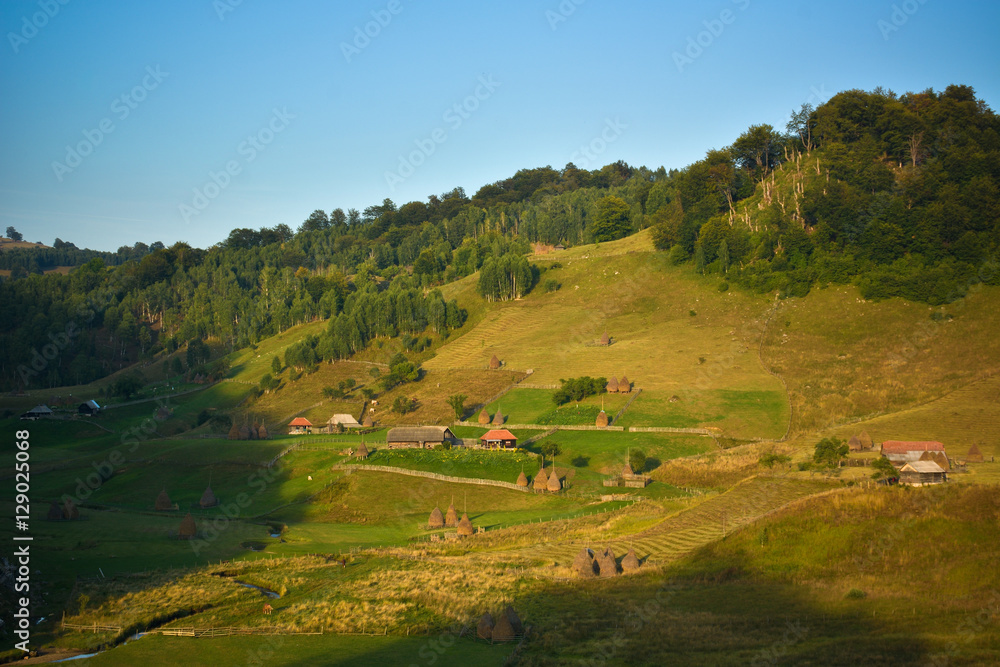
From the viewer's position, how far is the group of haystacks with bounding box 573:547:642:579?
35.0 m

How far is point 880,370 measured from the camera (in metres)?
72.1

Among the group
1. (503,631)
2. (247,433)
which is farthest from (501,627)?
(247,433)

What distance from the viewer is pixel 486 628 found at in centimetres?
2722

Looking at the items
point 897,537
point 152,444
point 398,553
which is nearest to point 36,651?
point 398,553

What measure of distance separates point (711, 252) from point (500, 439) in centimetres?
5083

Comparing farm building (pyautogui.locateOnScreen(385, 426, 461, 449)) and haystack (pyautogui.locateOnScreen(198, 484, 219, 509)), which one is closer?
haystack (pyautogui.locateOnScreen(198, 484, 219, 509))

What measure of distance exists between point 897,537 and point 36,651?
33.4 m

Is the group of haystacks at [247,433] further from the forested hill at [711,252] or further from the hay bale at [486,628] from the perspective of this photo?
the hay bale at [486,628]

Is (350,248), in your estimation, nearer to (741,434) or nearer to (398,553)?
(741,434)

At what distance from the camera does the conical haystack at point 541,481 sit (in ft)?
182

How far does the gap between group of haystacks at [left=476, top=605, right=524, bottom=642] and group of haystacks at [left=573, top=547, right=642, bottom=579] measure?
8014 mm

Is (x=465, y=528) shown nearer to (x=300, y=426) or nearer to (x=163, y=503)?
(x=163, y=503)

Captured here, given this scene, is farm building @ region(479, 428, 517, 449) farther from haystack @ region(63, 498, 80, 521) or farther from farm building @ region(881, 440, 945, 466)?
haystack @ region(63, 498, 80, 521)

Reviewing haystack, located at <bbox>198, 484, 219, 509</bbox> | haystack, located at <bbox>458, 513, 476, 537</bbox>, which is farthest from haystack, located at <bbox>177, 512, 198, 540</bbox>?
haystack, located at <bbox>458, 513, 476, 537</bbox>
